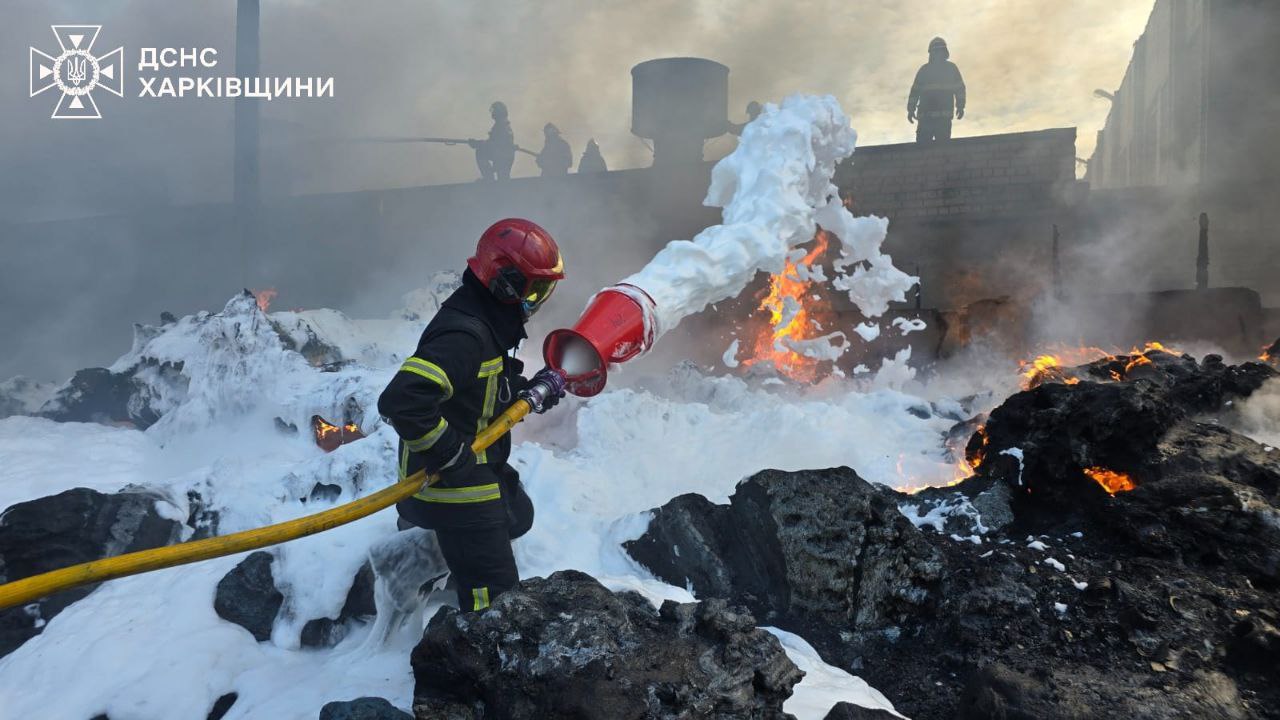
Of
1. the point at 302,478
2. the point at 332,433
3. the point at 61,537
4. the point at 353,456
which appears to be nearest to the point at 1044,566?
the point at 353,456

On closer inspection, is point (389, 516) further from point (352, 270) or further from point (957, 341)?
point (352, 270)

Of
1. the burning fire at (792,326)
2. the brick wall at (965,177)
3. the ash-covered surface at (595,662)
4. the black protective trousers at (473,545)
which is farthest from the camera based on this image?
the brick wall at (965,177)

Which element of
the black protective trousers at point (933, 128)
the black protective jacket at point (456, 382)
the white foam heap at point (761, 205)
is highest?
the black protective trousers at point (933, 128)

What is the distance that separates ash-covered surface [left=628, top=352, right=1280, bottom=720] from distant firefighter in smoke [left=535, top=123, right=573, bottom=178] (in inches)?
489

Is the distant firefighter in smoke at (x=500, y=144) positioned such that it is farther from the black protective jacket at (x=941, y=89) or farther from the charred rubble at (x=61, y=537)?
the charred rubble at (x=61, y=537)

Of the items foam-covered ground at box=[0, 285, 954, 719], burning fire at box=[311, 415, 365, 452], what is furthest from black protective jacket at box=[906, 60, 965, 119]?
burning fire at box=[311, 415, 365, 452]

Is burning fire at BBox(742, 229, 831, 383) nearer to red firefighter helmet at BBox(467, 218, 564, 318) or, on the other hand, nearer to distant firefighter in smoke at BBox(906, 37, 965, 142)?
distant firefighter in smoke at BBox(906, 37, 965, 142)

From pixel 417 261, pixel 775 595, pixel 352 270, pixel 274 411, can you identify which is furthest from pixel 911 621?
pixel 352 270

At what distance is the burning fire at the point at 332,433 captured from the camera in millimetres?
6766

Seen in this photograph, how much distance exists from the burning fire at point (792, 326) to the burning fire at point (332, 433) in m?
5.40

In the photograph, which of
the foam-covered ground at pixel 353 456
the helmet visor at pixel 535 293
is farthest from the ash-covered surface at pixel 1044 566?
the helmet visor at pixel 535 293

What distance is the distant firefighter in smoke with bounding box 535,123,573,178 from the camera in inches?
607

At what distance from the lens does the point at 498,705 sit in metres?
2.23

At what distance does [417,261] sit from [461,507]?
47.4ft
